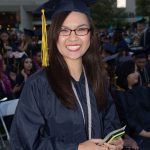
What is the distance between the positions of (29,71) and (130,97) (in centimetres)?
377

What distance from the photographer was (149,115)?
359cm

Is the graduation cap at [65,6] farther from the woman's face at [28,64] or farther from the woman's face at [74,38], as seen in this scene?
the woman's face at [28,64]

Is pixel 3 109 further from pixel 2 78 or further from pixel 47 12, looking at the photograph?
pixel 47 12

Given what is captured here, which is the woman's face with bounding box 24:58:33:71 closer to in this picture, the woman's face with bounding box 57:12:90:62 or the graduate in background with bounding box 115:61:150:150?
the graduate in background with bounding box 115:61:150:150

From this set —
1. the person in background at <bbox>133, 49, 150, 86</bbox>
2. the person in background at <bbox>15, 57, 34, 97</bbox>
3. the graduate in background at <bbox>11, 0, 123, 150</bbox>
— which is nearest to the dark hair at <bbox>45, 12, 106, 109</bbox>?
the graduate in background at <bbox>11, 0, 123, 150</bbox>

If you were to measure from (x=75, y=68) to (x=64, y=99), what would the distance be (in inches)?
9.3

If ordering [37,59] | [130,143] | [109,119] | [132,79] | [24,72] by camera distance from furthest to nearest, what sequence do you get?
[37,59] → [24,72] → [132,79] → [130,143] → [109,119]

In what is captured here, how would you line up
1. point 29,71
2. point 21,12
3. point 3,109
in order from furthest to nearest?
1. point 21,12
2. point 29,71
3. point 3,109

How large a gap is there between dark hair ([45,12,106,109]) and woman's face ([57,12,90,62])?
1.2 inches

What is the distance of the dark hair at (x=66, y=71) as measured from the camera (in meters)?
2.15

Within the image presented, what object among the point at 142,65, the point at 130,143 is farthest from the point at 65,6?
the point at 142,65

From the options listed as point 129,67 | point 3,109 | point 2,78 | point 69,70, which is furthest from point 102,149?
point 2,78

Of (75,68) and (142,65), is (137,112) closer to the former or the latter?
(75,68)

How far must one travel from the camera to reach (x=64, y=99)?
2127mm
